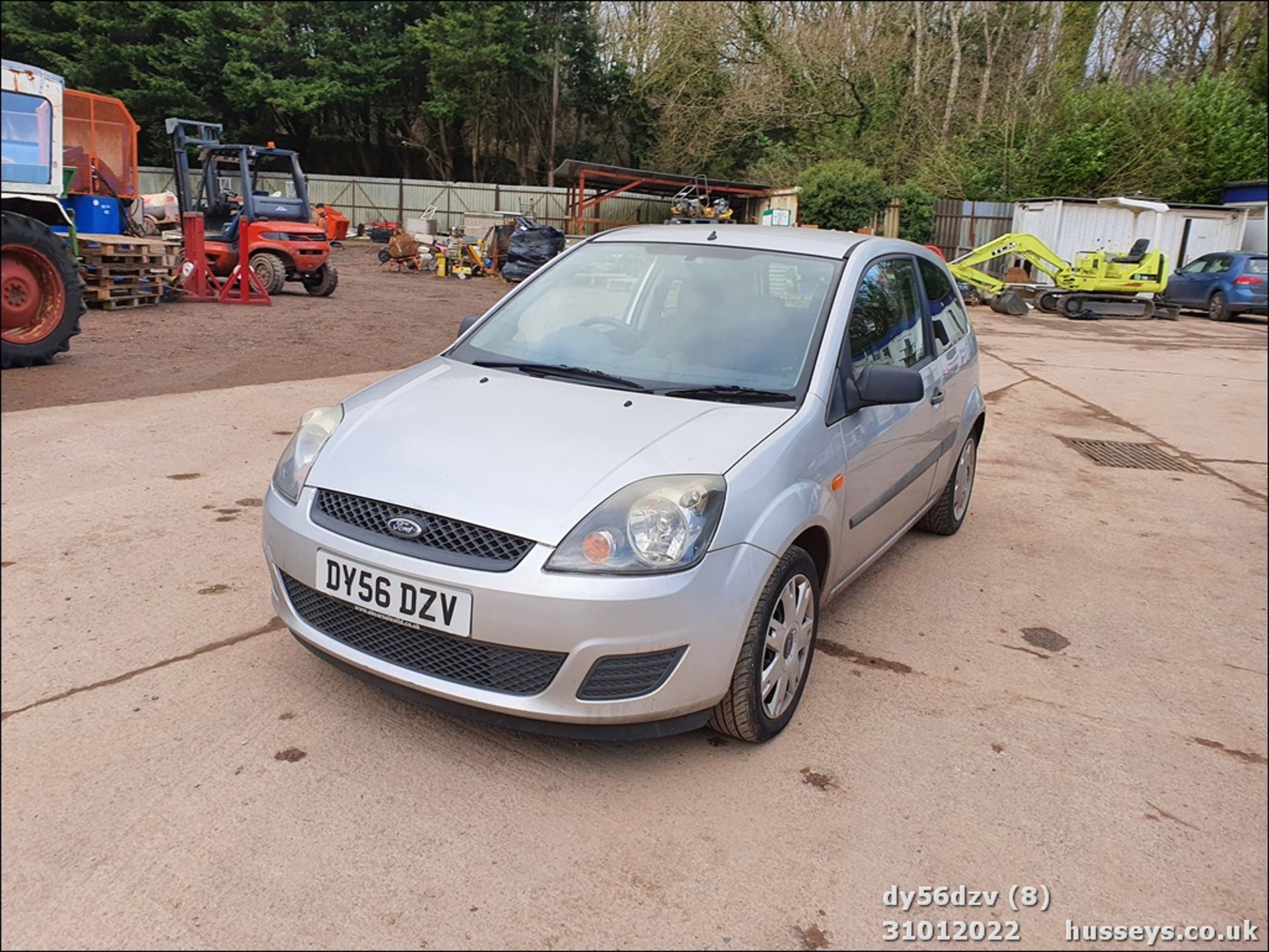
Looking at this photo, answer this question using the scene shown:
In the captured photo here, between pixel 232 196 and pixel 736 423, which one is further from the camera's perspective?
pixel 232 196

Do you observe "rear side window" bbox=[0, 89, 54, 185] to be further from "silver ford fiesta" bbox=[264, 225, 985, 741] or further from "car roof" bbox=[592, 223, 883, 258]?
"silver ford fiesta" bbox=[264, 225, 985, 741]

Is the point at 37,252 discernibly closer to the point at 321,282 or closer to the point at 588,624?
the point at 588,624

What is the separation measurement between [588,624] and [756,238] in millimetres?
2301

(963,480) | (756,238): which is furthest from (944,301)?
(756,238)

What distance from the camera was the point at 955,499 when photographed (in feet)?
17.6

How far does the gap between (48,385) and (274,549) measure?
16.7ft

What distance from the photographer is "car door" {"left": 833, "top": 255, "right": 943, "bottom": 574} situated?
3.64 meters

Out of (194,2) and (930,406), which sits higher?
(194,2)

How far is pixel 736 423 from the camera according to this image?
322cm

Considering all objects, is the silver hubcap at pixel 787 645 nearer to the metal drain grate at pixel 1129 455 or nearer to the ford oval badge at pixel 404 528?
the ford oval badge at pixel 404 528

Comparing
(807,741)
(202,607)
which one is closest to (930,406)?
(807,741)

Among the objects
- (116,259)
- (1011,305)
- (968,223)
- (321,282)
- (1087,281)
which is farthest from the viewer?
(968,223)

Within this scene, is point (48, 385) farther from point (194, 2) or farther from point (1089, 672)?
point (194, 2)

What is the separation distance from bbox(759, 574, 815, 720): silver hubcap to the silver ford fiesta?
12 millimetres
